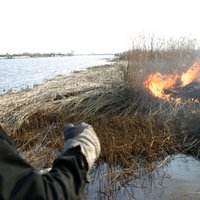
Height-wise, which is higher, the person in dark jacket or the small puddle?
the person in dark jacket

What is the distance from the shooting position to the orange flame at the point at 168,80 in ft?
32.9

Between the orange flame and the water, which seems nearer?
the orange flame

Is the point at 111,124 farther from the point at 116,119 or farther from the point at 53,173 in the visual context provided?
the point at 53,173

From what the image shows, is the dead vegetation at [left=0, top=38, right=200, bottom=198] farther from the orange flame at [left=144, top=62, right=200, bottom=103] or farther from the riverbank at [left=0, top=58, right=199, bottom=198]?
the orange flame at [left=144, top=62, right=200, bottom=103]

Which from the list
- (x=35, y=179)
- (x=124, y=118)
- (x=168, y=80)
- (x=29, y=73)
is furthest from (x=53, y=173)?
(x=29, y=73)

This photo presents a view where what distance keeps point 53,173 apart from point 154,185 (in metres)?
4.05

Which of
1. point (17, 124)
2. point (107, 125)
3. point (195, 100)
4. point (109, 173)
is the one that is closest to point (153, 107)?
point (195, 100)

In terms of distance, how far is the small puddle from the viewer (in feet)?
15.5

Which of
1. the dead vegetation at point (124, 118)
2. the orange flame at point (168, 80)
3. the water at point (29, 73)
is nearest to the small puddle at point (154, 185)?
the dead vegetation at point (124, 118)

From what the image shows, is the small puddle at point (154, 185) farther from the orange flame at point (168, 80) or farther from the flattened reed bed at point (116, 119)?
the orange flame at point (168, 80)

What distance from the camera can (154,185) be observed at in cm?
507

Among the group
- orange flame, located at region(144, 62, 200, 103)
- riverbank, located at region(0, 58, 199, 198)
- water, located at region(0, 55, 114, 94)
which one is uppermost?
orange flame, located at region(144, 62, 200, 103)

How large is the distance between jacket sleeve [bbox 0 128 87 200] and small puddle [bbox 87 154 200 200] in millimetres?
3478

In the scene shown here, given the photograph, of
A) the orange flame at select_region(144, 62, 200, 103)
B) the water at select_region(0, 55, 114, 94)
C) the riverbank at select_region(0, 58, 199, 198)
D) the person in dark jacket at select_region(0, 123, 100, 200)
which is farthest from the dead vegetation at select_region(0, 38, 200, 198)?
the water at select_region(0, 55, 114, 94)
